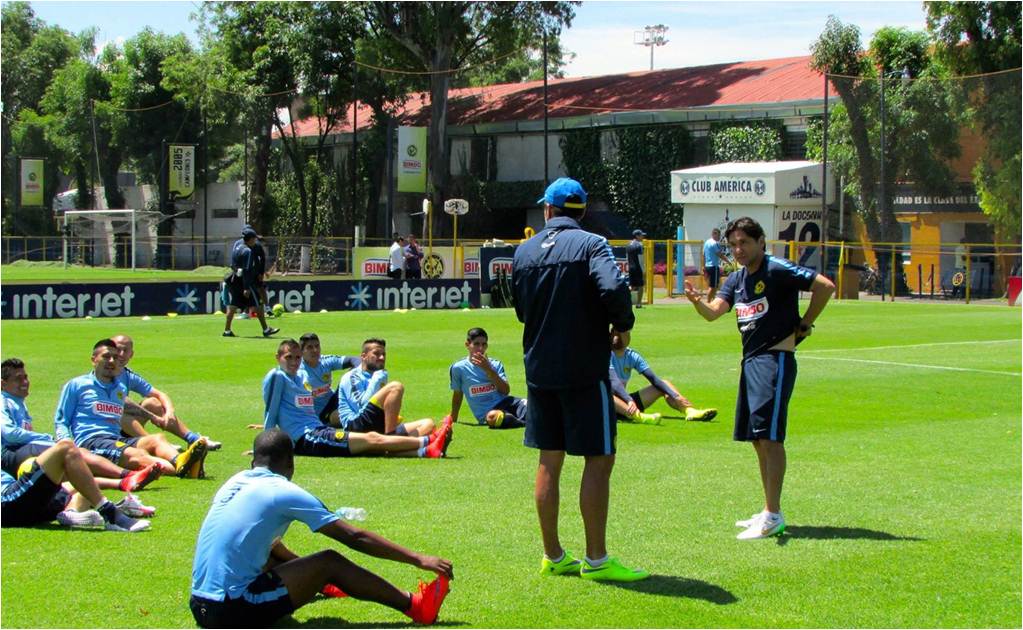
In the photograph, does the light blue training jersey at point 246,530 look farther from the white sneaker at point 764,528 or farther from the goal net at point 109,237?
the goal net at point 109,237

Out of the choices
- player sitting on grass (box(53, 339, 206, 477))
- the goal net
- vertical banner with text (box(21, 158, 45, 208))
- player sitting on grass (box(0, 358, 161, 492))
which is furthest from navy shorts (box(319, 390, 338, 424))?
vertical banner with text (box(21, 158, 45, 208))

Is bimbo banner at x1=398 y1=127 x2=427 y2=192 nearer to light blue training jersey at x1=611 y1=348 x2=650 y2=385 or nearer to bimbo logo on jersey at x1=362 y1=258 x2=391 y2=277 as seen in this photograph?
bimbo logo on jersey at x1=362 y1=258 x2=391 y2=277

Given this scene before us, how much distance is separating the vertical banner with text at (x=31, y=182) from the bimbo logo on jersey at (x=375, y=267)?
3821 centimetres

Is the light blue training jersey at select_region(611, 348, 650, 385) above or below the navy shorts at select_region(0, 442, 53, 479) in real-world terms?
above

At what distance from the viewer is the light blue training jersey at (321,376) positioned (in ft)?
41.9

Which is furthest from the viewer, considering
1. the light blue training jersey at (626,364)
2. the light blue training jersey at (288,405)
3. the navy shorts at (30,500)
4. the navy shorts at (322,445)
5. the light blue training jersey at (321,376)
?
the light blue training jersey at (626,364)

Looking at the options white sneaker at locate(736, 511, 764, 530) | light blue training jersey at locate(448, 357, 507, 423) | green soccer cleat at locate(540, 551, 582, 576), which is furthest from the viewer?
light blue training jersey at locate(448, 357, 507, 423)

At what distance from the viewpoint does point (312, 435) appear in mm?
12000

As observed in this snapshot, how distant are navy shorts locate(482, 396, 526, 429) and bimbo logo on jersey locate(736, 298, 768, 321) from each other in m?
5.71

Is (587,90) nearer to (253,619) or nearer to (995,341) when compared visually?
(995,341)

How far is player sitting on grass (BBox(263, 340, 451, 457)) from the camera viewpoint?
11891 mm

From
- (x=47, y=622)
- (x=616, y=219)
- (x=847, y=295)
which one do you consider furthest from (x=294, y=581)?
(x=616, y=219)

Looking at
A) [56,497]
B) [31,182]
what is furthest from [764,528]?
[31,182]

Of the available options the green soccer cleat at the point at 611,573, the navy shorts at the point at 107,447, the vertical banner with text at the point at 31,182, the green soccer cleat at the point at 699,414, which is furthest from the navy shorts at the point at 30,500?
the vertical banner with text at the point at 31,182
